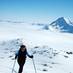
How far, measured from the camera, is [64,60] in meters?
87.3

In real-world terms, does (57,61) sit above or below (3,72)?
below

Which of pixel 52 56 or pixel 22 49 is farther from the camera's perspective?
pixel 52 56

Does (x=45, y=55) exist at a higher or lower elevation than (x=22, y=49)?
lower

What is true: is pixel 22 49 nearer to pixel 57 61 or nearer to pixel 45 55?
pixel 57 61

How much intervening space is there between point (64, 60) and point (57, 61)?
12.8ft

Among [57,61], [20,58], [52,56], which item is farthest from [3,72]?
[52,56]

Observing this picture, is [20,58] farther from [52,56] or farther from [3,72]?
[52,56]

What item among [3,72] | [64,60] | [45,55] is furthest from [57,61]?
[3,72]

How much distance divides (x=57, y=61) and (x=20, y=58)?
6731 centimetres

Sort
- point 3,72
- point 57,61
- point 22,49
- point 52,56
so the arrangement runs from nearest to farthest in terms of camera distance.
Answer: point 22,49 → point 3,72 → point 57,61 → point 52,56

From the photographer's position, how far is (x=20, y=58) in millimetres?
18828

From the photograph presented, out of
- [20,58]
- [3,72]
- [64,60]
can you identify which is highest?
[20,58]

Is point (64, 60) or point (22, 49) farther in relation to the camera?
point (64, 60)

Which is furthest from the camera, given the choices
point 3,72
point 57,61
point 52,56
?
point 52,56
